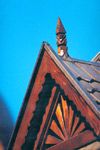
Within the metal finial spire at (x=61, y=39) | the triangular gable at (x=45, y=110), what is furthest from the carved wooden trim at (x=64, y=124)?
the metal finial spire at (x=61, y=39)

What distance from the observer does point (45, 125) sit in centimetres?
318

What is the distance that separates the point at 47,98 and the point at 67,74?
0.65m

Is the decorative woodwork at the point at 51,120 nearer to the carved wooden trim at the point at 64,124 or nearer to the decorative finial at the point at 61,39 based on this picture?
the carved wooden trim at the point at 64,124

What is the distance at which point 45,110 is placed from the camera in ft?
10.3

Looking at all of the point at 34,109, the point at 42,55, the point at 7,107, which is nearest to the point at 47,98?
the point at 34,109

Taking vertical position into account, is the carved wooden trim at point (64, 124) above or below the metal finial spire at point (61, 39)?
below

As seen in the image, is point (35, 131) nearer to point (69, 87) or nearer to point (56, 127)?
point (56, 127)

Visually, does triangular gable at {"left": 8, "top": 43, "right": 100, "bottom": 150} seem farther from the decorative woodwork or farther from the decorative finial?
the decorative finial

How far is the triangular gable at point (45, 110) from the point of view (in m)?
2.87

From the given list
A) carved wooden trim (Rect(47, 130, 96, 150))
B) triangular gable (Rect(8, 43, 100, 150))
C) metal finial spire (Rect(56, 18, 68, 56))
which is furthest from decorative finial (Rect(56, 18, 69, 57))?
carved wooden trim (Rect(47, 130, 96, 150))

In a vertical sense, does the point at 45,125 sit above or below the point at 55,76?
below

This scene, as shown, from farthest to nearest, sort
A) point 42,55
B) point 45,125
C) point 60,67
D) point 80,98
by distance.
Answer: point 45,125 → point 42,55 → point 60,67 → point 80,98

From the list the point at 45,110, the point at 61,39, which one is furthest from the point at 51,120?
the point at 61,39

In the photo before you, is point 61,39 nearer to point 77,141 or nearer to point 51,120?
point 51,120
